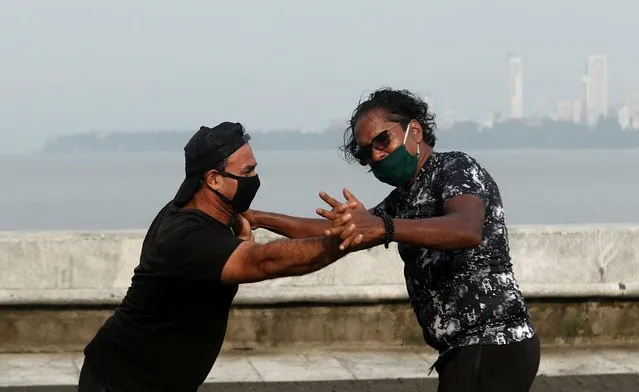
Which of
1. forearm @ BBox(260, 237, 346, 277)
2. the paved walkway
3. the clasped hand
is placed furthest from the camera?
the paved walkway

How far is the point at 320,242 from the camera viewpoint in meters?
5.20

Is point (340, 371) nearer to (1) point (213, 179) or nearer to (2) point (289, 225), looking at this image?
(2) point (289, 225)

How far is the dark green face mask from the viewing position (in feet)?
19.0

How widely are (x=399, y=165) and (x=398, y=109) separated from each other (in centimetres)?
23

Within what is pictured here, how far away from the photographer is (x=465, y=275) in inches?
224

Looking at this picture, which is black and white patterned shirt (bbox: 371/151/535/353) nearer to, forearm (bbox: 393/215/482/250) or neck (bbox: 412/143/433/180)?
neck (bbox: 412/143/433/180)

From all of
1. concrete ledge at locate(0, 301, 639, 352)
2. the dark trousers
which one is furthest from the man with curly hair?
concrete ledge at locate(0, 301, 639, 352)

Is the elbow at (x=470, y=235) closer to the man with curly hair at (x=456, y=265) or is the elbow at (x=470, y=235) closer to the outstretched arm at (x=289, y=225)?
the man with curly hair at (x=456, y=265)

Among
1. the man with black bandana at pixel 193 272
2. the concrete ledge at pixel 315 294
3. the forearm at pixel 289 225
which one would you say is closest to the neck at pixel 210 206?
the man with black bandana at pixel 193 272

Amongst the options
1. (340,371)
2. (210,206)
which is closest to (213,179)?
(210,206)

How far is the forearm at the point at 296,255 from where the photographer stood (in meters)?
5.20

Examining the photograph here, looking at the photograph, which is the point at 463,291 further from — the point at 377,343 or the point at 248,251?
the point at 377,343

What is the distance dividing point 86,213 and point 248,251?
100042mm

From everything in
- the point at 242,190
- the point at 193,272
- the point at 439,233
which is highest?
the point at 242,190
